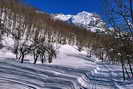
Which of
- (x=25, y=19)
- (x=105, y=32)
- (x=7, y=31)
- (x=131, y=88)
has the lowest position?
(x=131, y=88)

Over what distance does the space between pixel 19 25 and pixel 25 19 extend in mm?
3950

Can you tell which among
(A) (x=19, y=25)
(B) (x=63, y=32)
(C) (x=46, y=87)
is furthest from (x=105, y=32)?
(B) (x=63, y=32)

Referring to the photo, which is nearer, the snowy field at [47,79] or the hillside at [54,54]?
the snowy field at [47,79]

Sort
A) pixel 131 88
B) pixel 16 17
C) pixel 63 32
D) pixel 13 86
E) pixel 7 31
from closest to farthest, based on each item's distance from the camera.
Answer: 1. pixel 13 86
2. pixel 131 88
3. pixel 7 31
4. pixel 16 17
5. pixel 63 32

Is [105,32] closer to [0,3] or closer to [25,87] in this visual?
[25,87]

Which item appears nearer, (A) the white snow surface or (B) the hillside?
(A) the white snow surface

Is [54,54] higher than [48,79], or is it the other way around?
[54,54]

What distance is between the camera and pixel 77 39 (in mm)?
87375

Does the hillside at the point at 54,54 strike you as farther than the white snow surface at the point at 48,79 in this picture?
Yes

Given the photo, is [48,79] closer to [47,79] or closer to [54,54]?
[47,79]

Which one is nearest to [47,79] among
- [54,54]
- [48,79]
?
[48,79]

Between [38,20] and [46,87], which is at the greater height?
[38,20]

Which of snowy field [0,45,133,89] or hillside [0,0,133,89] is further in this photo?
hillside [0,0,133,89]

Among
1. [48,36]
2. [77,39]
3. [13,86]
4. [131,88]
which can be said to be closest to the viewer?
[13,86]
